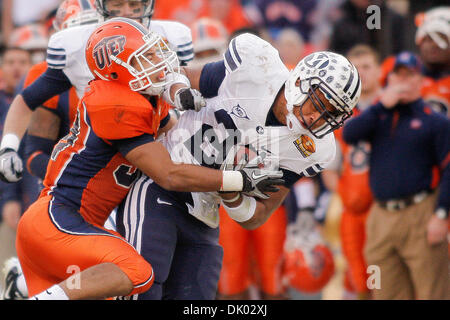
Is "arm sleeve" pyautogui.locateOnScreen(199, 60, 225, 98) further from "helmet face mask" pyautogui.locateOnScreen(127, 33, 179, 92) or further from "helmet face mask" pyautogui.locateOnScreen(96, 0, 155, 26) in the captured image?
"helmet face mask" pyautogui.locateOnScreen(96, 0, 155, 26)

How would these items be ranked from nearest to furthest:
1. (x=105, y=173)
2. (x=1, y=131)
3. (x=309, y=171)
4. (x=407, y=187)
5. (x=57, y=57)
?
(x=105, y=173) → (x=309, y=171) → (x=57, y=57) → (x=407, y=187) → (x=1, y=131)

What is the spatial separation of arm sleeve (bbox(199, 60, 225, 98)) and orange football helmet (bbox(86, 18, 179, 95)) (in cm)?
29

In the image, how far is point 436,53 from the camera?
6156 millimetres

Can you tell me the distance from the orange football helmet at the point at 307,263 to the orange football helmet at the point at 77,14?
252 cm

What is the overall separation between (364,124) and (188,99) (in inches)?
86.2

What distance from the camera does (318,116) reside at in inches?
151

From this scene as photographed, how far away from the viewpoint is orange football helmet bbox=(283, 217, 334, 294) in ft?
20.7

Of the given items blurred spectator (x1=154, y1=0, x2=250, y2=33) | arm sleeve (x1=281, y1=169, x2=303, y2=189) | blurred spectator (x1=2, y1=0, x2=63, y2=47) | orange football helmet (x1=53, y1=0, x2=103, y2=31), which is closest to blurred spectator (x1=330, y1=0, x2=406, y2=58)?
blurred spectator (x1=154, y1=0, x2=250, y2=33)

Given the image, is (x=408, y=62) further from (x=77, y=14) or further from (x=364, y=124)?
(x=77, y=14)

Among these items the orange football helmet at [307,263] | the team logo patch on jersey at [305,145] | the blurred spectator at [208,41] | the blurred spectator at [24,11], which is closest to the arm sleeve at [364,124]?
the orange football helmet at [307,263]

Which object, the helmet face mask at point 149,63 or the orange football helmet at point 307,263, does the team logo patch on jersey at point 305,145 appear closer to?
the helmet face mask at point 149,63

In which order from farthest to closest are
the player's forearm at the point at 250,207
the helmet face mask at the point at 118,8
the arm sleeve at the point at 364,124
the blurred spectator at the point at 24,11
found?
the blurred spectator at the point at 24,11, the arm sleeve at the point at 364,124, the helmet face mask at the point at 118,8, the player's forearm at the point at 250,207

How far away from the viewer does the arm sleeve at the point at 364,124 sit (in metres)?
5.71

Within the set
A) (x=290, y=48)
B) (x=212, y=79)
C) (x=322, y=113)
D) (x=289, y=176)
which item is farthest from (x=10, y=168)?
(x=290, y=48)
